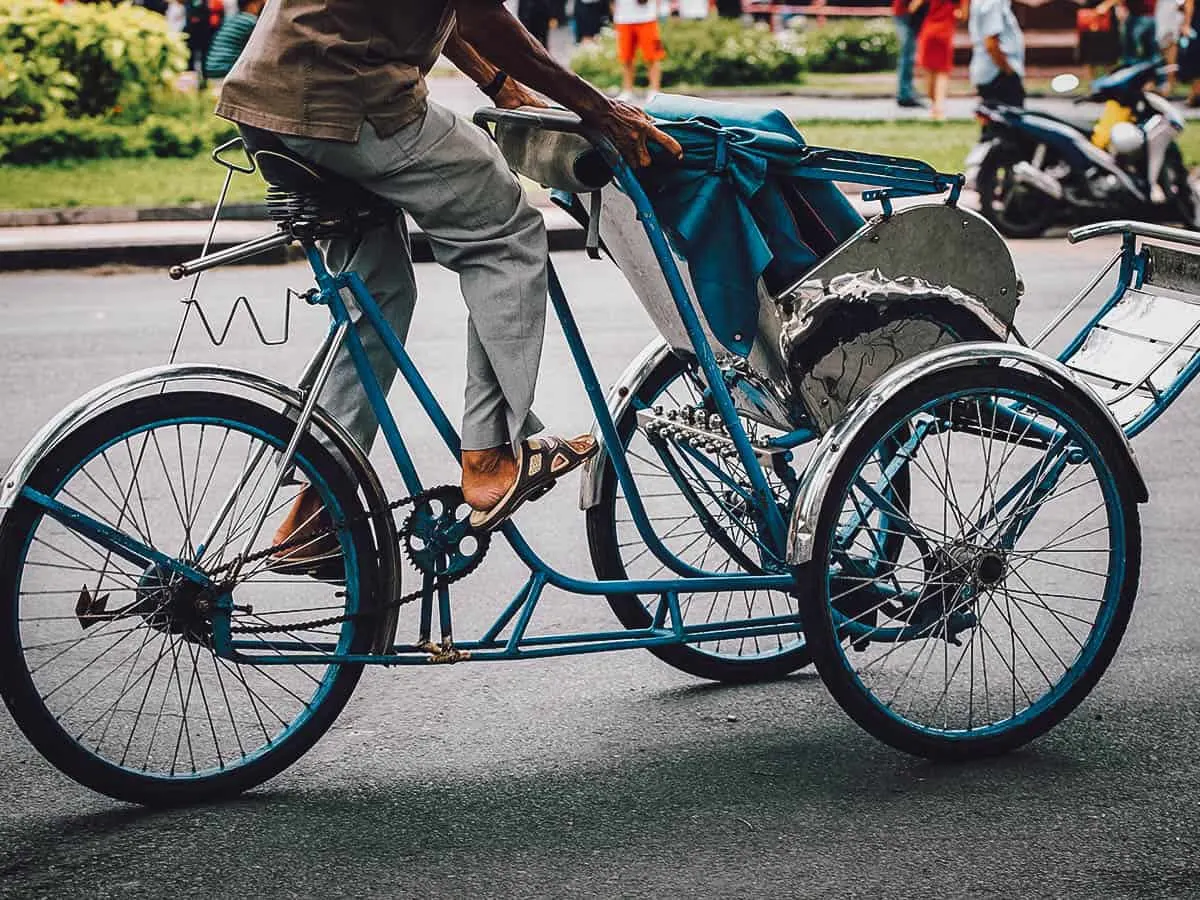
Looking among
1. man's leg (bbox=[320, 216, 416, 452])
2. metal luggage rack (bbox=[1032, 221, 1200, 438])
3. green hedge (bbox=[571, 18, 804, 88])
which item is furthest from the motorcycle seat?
green hedge (bbox=[571, 18, 804, 88])

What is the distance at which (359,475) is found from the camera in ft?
11.0

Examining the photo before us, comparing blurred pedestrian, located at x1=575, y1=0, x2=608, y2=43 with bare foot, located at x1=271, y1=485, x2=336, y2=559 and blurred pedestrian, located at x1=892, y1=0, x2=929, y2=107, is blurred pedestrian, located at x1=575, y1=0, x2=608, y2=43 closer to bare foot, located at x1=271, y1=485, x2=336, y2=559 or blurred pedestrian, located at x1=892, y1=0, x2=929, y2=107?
blurred pedestrian, located at x1=892, y1=0, x2=929, y2=107

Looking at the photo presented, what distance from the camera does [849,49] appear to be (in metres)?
22.9

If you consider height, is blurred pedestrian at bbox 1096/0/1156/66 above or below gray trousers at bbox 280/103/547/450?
below

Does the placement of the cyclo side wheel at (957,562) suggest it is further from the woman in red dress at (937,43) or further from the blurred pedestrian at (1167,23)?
the blurred pedestrian at (1167,23)

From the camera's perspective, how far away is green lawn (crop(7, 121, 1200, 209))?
458 inches

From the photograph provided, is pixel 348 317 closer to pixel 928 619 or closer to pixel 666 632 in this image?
pixel 666 632

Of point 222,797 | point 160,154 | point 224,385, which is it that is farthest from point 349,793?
point 160,154

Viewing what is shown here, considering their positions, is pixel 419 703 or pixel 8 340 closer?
pixel 419 703

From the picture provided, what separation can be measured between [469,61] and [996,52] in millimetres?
9703

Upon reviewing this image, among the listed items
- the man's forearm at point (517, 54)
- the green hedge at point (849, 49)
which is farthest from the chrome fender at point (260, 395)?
the green hedge at point (849, 49)

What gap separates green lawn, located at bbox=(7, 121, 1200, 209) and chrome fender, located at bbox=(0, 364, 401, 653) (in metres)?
8.47

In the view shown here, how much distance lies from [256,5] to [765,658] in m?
7.70

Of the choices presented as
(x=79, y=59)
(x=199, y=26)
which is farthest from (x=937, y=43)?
(x=79, y=59)
